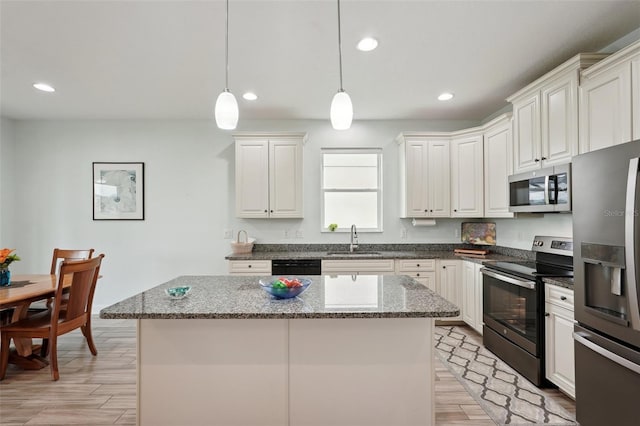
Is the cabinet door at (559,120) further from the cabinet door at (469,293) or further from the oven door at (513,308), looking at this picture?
the cabinet door at (469,293)

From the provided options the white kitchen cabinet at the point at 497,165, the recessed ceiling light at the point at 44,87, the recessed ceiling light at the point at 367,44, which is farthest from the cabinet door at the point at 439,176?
the recessed ceiling light at the point at 44,87

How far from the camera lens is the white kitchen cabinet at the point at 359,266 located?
380cm

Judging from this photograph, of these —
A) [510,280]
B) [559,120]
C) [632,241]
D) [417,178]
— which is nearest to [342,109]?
[632,241]

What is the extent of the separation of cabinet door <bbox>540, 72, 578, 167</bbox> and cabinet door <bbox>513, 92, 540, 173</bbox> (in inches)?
2.5

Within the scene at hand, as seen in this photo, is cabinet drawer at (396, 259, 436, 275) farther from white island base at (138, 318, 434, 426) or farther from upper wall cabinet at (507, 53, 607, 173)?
white island base at (138, 318, 434, 426)

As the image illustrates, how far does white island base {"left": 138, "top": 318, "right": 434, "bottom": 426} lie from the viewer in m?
1.64

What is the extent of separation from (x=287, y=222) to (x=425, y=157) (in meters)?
2.06

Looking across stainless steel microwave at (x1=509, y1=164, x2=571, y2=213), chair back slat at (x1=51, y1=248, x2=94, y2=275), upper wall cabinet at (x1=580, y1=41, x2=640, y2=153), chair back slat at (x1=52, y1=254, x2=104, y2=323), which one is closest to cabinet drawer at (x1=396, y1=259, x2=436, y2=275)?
stainless steel microwave at (x1=509, y1=164, x2=571, y2=213)

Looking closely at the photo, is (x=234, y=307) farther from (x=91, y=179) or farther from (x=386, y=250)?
(x=91, y=179)

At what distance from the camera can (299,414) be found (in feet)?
5.40

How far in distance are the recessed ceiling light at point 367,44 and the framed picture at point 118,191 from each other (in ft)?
11.6

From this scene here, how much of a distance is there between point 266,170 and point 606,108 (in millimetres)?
3305

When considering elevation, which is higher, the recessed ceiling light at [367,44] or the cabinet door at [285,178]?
the recessed ceiling light at [367,44]

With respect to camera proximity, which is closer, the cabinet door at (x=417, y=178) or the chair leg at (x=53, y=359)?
the chair leg at (x=53, y=359)
